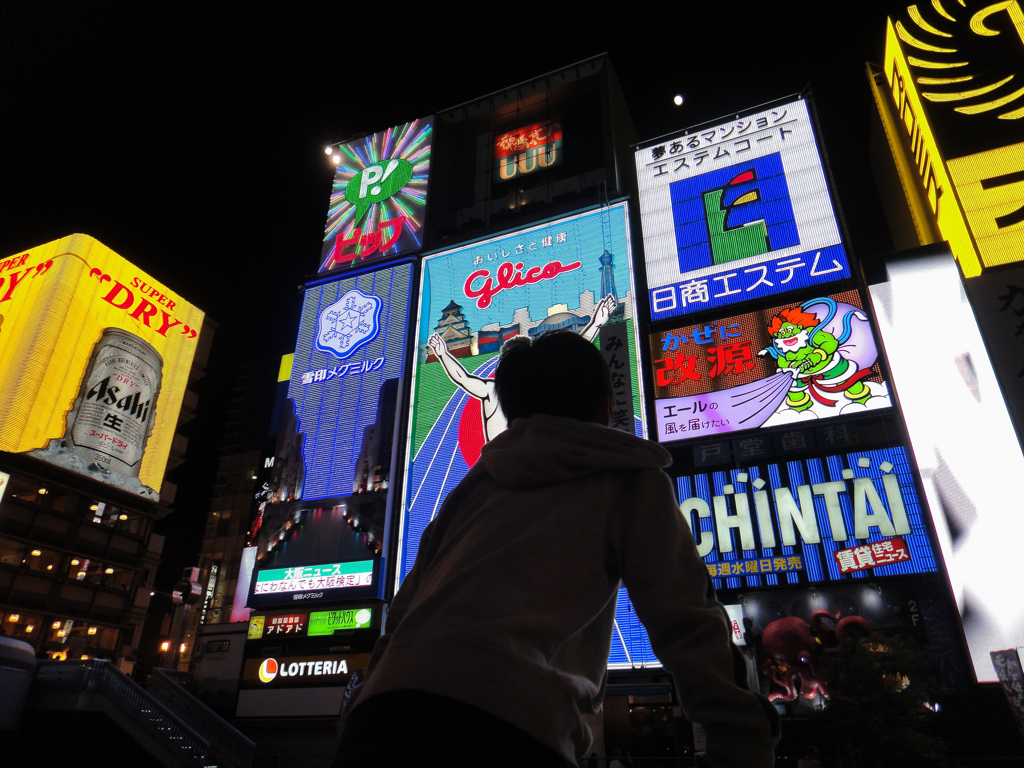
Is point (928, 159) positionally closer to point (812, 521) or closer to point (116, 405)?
point (812, 521)

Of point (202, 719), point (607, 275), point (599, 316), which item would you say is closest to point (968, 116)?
point (607, 275)

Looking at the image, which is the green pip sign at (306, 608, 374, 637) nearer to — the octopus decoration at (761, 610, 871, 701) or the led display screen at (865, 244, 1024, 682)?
the octopus decoration at (761, 610, 871, 701)

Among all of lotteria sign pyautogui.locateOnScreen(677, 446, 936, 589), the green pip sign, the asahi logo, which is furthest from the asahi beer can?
lotteria sign pyautogui.locateOnScreen(677, 446, 936, 589)

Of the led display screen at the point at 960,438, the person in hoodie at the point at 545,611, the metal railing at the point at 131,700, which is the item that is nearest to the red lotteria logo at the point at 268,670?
the metal railing at the point at 131,700

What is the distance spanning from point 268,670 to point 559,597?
15.4 meters

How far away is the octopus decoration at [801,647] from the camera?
1138 cm

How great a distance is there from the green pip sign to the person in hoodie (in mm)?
13669

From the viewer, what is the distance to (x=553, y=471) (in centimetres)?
135

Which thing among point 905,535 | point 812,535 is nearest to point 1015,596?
point 905,535

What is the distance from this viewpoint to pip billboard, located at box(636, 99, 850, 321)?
1412 centimetres

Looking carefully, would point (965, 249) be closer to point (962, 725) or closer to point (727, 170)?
point (727, 170)

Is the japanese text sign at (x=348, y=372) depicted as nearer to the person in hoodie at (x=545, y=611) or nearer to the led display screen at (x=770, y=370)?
the led display screen at (x=770, y=370)

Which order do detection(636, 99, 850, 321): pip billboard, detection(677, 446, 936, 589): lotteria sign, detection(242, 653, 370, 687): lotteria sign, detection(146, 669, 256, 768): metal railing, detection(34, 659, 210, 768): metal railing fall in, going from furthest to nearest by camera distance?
detection(636, 99, 850, 321): pip billboard → detection(242, 653, 370, 687): lotteria sign → detection(146, 669, 256, 768): metal railing → detection(677, 446, 936, 589): lotteria sign → detection(34, 659, 210, 768): metal railing

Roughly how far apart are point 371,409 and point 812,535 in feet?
33.7
